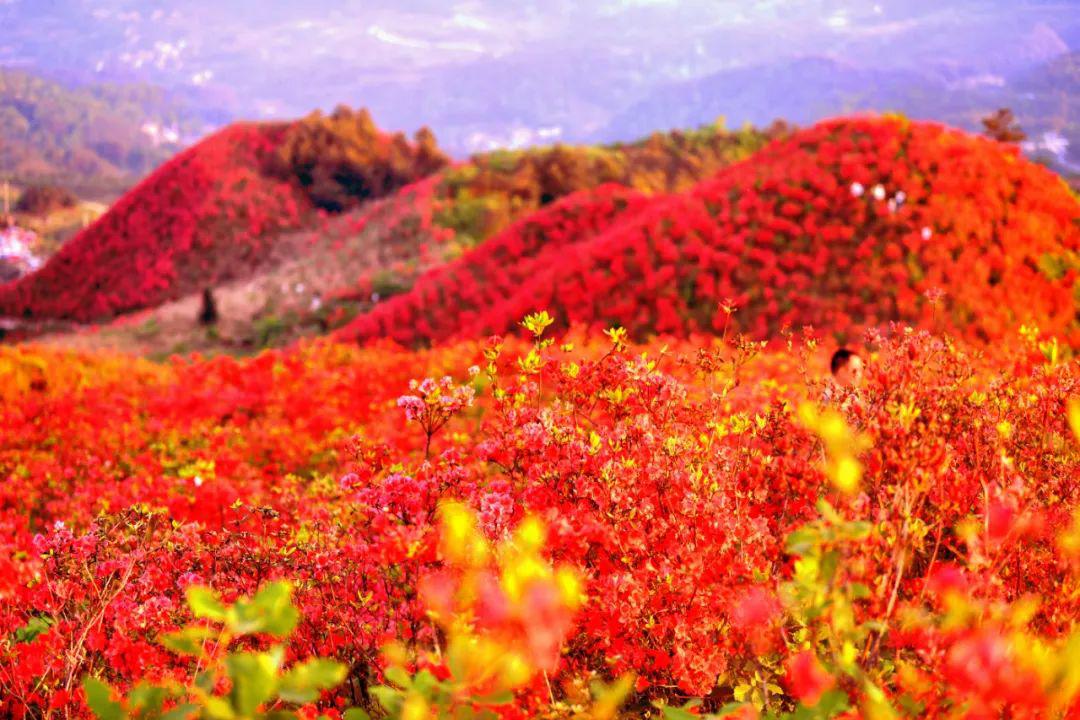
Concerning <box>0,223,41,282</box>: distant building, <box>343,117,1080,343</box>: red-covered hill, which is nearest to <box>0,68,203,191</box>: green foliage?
<box>0,223,41,282</box>: distant building

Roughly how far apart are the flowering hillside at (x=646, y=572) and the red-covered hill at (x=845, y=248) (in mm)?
7734

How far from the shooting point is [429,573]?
7.04 feet

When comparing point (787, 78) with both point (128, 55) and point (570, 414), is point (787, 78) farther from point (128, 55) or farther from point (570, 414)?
point (570, 414)

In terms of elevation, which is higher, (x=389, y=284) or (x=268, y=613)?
(x=268, y=613)

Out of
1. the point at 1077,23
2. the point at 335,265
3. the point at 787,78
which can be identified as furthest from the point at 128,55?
the point at 1077,23

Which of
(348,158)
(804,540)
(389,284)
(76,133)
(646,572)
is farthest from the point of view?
(76,133)

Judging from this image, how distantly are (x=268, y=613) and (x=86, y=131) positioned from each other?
16182 cm

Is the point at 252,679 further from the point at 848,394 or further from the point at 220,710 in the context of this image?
the point at 848,394

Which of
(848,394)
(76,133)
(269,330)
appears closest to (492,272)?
(269,330)

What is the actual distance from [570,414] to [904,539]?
1864mm

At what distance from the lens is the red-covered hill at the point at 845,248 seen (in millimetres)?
11453

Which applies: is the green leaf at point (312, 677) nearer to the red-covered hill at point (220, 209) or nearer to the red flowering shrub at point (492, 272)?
the red flowering shrub at point (492, 272)

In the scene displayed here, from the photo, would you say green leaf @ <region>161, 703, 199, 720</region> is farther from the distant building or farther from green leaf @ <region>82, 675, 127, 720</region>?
the distant building

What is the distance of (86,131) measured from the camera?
449 ft
